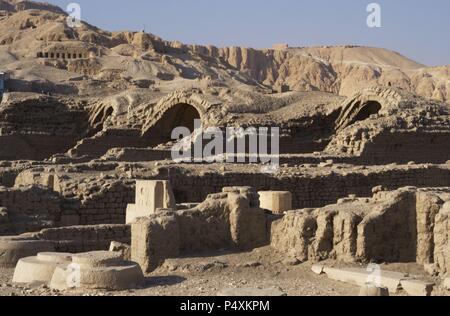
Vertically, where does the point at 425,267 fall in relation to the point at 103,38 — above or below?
below

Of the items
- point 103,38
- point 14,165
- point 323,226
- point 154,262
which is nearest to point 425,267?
point 323,226

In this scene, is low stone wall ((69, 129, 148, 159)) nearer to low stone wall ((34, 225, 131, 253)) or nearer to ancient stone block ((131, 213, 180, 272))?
low stone wall ((34, 225, 131, 253))

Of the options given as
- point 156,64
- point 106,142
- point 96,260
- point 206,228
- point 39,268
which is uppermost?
point 156,64

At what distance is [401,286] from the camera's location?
25.4 ft

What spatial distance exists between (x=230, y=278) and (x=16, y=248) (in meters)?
2.86

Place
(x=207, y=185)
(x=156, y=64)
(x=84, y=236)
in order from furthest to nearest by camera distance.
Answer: (x=156, y=64)
(x=207, y=185)
(x=84, y=236)

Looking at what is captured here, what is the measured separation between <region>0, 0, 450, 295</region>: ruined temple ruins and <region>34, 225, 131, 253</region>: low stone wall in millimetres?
20

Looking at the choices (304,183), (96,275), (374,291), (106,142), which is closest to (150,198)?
(96,275)

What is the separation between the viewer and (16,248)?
381 inches

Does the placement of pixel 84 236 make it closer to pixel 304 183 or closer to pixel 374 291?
pixel 374 291
